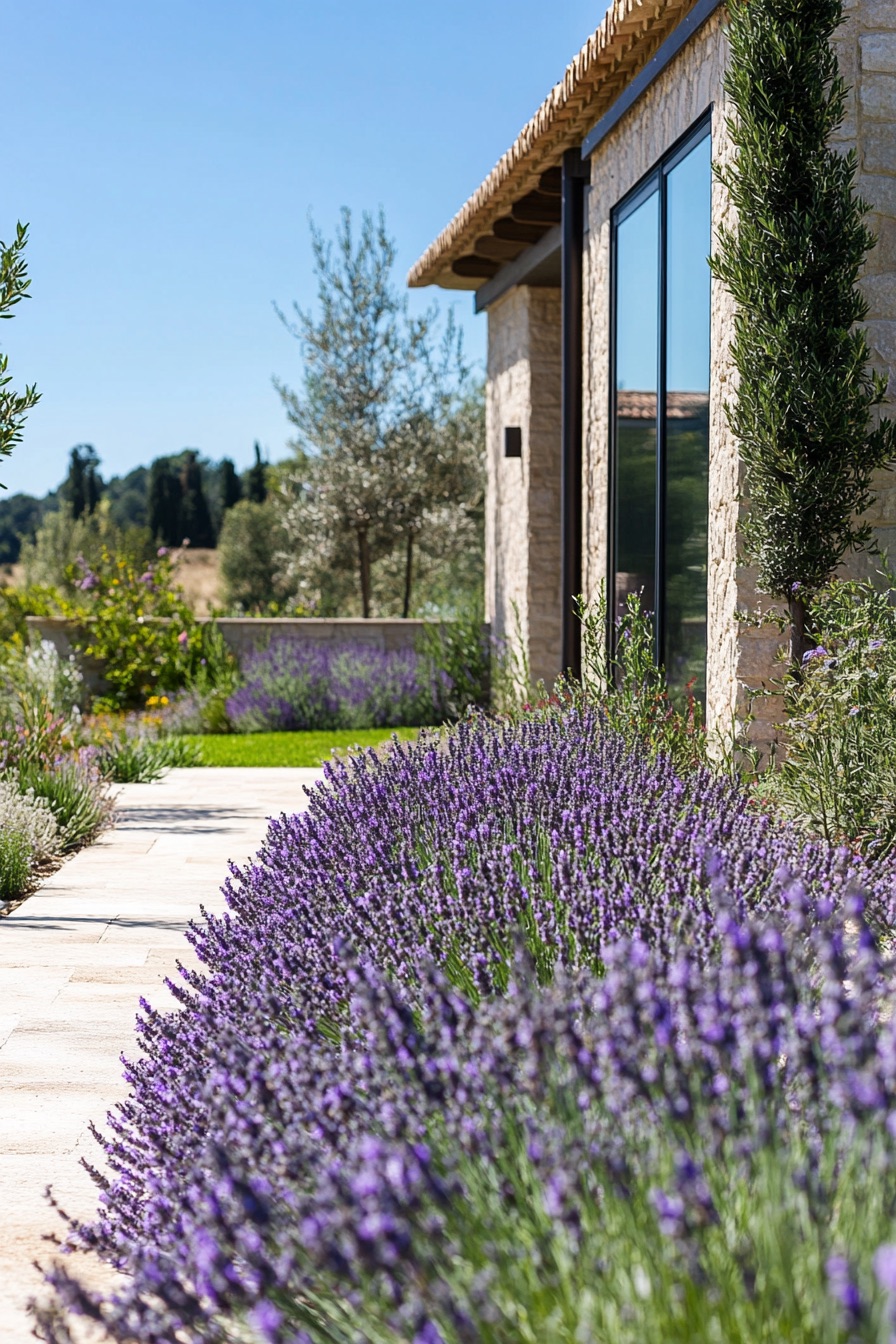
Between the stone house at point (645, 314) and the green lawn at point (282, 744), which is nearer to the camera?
the stone house at point (645, 314)

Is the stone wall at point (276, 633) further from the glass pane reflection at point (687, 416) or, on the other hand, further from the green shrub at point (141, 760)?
the glass pane reflection at point (687, 416)

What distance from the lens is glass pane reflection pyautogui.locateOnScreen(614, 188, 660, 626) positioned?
6949 mm

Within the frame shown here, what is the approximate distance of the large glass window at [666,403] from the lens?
6184mm

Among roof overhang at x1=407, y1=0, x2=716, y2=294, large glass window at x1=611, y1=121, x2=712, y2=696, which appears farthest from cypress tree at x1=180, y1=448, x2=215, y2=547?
large glass window at x1=611, y1=121, x2=712, y2=696

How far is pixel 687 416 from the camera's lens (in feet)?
21.1

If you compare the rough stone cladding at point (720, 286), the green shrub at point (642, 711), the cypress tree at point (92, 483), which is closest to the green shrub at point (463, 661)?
the green shrub at point (642, 711)

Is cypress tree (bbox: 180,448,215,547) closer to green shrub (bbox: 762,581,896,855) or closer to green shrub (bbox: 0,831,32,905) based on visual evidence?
green shrub (bbox: 0,831,32,905)

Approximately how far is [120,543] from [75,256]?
21.9ft

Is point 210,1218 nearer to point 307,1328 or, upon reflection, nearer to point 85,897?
point 307,1328

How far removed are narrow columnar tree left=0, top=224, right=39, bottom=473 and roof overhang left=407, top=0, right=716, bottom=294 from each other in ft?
10.5

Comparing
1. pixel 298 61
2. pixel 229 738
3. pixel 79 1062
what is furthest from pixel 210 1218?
pixel 298 61

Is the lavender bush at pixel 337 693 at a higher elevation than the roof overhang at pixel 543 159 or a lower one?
lower

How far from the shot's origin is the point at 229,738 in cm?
1034

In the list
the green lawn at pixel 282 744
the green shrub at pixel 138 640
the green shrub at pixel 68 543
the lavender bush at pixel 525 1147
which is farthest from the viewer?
the green shrub at pixel 68 543
